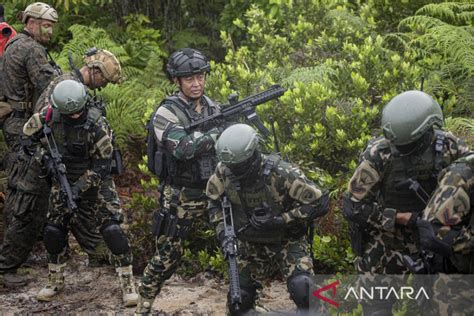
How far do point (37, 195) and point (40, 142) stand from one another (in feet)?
2.22

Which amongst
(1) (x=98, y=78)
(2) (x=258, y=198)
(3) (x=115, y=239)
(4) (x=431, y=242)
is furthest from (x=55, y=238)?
(4) (x=431, y=242)

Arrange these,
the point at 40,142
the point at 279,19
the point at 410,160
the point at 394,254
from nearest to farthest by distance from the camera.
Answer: the point at 410,160
the point at 394,254
the point at 40,142
the point at 279,19

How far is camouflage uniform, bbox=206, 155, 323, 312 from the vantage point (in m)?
5.34

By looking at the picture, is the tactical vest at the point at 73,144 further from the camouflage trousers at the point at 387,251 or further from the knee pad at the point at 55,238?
the camouflage trousers at the point at 387,251

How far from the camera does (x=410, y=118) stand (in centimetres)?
469

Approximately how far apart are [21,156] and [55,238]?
0.94 m

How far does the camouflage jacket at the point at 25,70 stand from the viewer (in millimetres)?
7484

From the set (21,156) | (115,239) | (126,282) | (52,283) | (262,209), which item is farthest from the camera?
(21,156)

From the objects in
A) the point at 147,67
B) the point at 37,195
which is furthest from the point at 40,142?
the point at 147,67

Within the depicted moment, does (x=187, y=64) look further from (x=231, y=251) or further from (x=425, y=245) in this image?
(x=425, y=245)

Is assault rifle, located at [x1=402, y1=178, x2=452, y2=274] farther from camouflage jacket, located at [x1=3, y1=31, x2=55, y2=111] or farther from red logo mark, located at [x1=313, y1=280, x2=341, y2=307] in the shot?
camouflage jacket, located at [x1=3, y1=31, x2=55, y2=111]

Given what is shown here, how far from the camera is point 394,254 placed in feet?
17.0

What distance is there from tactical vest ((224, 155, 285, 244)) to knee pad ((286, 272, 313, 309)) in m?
0.29

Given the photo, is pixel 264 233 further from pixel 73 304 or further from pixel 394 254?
pixel 73 304
